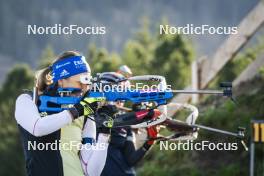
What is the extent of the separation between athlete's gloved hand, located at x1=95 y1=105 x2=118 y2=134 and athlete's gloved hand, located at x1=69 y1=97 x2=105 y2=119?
220 mm

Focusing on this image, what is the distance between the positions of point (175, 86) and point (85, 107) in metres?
26.5

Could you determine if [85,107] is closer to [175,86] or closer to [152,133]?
[152,133]

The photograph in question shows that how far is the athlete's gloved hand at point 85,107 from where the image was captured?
5492mm

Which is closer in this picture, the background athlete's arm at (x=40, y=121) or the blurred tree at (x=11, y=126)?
the background athlete's arm at (x=40, y=121)

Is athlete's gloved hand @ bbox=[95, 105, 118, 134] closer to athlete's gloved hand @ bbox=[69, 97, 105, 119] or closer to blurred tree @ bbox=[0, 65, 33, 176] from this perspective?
athlete's gloved hand @ bbox=[69, 97, 105, 119]

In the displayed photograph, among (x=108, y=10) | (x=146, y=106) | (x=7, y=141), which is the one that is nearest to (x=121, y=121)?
(x=146, y=106)

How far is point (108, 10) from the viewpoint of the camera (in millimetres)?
101125

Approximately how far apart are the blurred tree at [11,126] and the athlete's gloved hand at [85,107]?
3403 cm

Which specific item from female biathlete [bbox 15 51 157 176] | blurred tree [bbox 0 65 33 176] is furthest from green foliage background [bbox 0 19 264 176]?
female biathlete [bbox 15 51 157 176]

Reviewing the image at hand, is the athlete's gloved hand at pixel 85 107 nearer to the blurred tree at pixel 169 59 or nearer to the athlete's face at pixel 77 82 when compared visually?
the athlete's face at pixel 77 82

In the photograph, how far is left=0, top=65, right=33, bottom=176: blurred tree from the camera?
133 feet

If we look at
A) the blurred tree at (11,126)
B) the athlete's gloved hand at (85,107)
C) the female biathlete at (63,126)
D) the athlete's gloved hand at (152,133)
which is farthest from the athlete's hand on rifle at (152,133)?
the blurred tree at (11,126)

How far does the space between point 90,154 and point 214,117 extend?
19.5 feet

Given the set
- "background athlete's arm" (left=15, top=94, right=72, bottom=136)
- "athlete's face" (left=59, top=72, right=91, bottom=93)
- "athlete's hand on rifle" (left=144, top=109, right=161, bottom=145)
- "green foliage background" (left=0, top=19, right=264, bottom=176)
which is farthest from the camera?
"green foliage background" (left=0, top=19, right=264, bottom=176)
